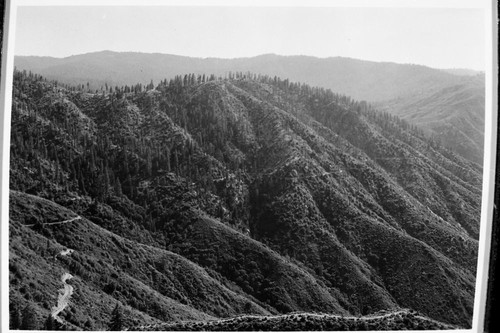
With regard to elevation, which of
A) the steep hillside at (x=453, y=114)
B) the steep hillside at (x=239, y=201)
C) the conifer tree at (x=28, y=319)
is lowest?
the conifer tree at (x=28, y=319)

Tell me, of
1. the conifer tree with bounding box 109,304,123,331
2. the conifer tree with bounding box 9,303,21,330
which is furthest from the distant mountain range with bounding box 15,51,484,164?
the conifer tree with bounding box 109,304,123,331

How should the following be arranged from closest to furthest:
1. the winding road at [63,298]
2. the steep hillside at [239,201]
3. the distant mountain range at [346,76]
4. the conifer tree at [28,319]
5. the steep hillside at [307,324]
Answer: the conifer tree at [28,319] → the winding road at [63,298] → the steep hillside at [307,324] → the steep hillside at [239,201] → the distant mountain range at [346,76]

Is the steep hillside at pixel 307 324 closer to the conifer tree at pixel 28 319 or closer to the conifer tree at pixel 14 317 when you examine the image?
the conifer tree at pixel 28 319

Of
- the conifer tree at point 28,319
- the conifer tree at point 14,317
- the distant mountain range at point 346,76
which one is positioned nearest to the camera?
the conifer tree at point 14,317

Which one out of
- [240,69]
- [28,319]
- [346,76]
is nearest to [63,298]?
[28,319]

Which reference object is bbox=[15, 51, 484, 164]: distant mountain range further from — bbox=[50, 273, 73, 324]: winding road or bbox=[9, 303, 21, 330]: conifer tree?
bbox=[9, 303, 21, 330]: conifer tree

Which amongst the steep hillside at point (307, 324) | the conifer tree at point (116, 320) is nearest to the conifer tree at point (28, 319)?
the conifer tree at point (116, 320)

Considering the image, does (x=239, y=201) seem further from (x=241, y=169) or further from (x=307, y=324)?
(x=307, y=324)

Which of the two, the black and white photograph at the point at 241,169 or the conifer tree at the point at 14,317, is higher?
the black and white photograph at the point at 241,169
